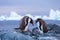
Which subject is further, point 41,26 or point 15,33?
point 41,26

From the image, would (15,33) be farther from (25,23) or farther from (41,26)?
(41,26)

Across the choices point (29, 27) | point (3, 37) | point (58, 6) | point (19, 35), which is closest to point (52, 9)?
point (58, 6)

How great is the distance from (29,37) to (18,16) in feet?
1.41

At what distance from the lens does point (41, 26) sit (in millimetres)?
3225

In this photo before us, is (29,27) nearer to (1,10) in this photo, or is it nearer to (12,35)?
(12,35)

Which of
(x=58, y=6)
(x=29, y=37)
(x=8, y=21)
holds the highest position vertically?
(x=58, y=6)

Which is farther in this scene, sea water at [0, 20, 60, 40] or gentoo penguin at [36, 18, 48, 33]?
gentoo penguin at [36, 18, 48, 33]

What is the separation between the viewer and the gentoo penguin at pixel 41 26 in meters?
3.21

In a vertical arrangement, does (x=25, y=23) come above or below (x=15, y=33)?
above

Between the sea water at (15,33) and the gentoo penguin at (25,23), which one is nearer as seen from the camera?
the sea water at (15,33)

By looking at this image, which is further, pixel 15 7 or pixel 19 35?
pixel 15 7

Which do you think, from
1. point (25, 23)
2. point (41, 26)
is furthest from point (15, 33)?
point (41, 26)

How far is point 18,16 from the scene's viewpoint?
10.6 ft

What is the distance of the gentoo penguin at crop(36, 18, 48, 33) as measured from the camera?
3205mm
